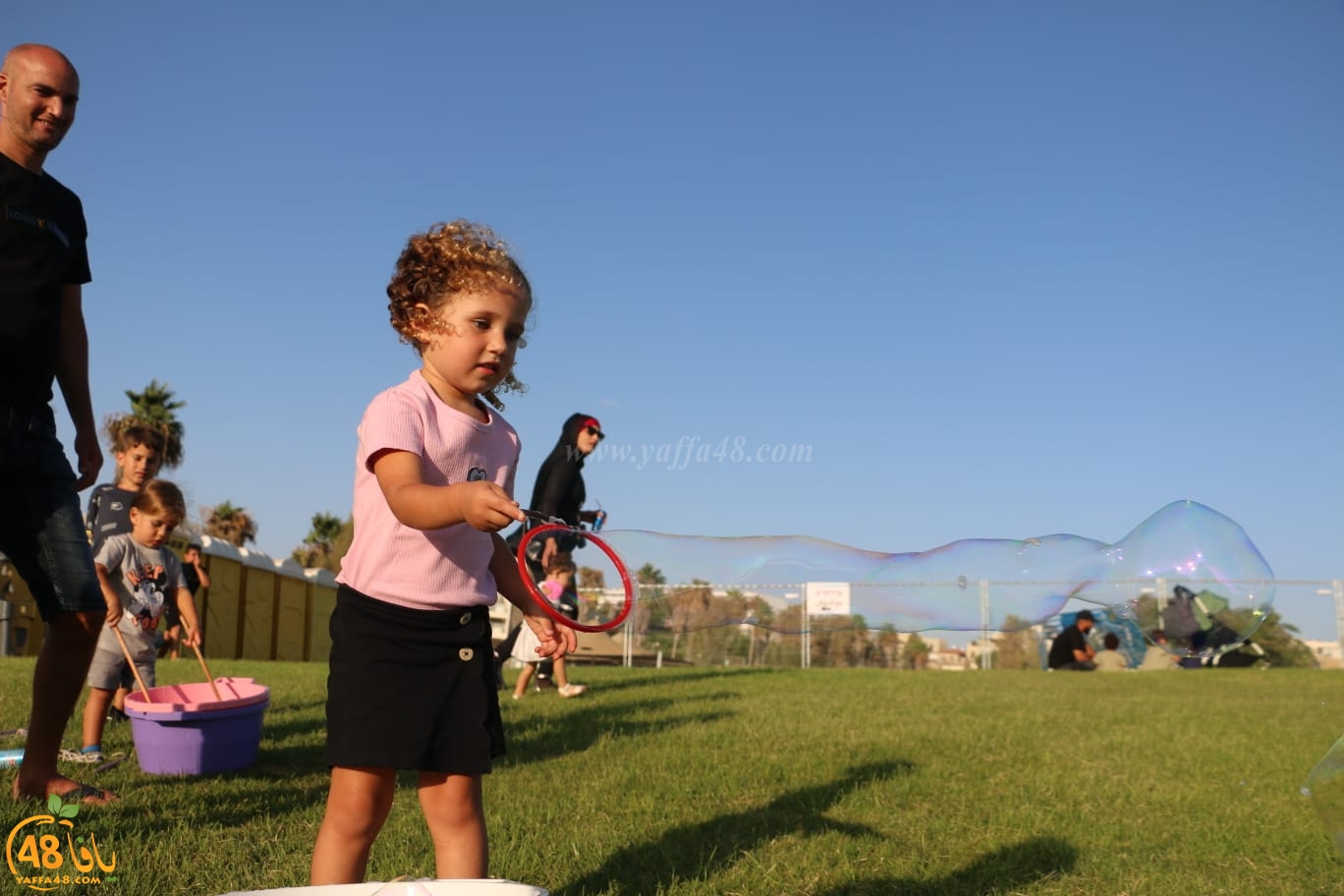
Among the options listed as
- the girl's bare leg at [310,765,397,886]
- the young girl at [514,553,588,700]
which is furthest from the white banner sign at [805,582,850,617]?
the girl's bare leg at [310,765,397,886]

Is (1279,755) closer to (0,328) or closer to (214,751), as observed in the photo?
(214,751)

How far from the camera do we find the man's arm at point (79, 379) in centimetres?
355

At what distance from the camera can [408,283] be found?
2.62m

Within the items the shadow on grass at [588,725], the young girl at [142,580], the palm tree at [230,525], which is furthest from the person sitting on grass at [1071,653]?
the palm tree at [230,525]

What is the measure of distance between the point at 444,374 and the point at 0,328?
5.64 feet

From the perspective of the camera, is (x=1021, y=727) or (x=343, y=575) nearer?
(x=343, y=575)

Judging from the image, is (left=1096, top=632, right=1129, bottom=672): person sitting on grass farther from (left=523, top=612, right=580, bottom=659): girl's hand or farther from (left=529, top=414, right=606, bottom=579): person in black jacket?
(left=523, top=612, right=580, bottom=659): girl's hand

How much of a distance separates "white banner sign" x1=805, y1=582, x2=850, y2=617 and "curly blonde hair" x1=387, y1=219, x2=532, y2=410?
1.84m

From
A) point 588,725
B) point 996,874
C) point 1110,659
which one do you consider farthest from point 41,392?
point 1110,659

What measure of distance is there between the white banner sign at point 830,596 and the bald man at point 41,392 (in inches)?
99.6

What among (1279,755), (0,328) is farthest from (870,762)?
(0,328)

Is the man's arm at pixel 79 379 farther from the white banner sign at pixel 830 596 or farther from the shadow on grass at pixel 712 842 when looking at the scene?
the white banner sign at pixel 830 596

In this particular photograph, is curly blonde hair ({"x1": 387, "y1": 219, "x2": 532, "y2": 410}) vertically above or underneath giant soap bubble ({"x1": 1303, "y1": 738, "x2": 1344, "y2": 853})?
above

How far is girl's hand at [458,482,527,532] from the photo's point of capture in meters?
1.89
